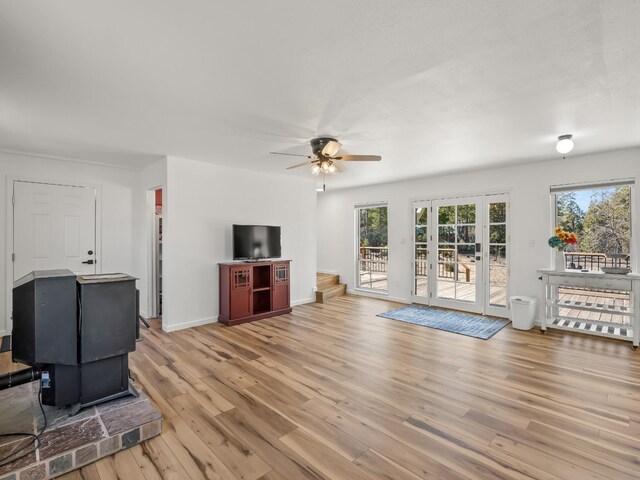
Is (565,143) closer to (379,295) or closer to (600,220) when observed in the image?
(600,220)

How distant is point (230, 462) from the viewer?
1.89 metres

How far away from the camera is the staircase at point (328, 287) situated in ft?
21.0

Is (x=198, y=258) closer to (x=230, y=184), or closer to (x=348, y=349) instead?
(x=230, y=184)

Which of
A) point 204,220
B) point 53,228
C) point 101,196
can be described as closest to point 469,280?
point 204,220

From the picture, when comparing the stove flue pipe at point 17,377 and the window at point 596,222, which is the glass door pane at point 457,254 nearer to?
the window at point 596,222

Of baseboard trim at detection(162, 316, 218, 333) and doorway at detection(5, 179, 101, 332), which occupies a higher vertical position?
doorway at detection(5, 179, 101, 332)

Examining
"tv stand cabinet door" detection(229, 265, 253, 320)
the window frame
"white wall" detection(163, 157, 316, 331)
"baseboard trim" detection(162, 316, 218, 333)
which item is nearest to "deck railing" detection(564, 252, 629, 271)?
the window frame

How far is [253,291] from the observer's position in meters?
5.08

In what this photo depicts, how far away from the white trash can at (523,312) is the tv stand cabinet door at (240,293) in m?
3.89

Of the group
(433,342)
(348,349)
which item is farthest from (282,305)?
(433,342)

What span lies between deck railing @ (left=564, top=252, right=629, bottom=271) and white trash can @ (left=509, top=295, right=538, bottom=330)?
76 cm

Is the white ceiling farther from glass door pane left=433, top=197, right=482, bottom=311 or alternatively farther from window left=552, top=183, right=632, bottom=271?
glass door pane left=433, top=197, right=482, bottom=311

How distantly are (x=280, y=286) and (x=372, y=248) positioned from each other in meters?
2.56

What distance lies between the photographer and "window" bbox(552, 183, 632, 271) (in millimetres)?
4250
